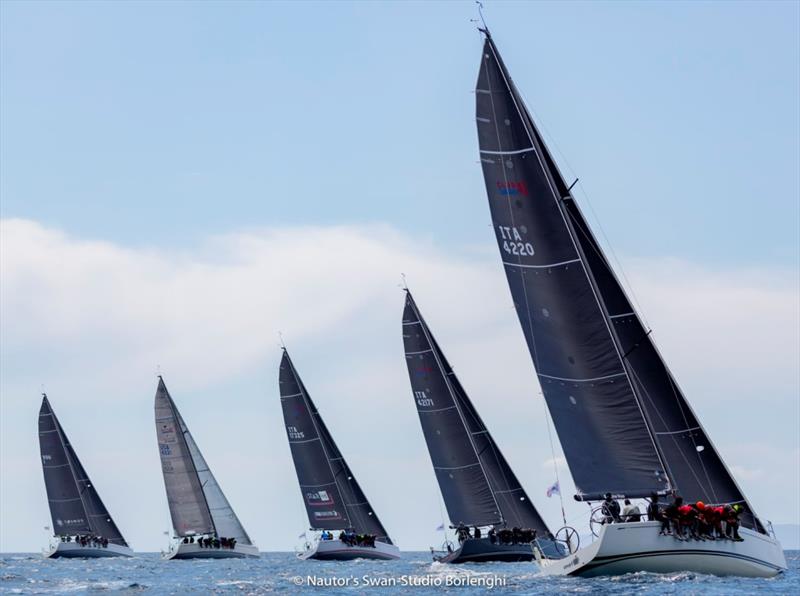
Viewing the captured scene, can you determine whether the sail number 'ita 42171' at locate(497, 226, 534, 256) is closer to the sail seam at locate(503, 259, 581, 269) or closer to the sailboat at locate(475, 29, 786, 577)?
the sailboat at locate(475, 29, 786, 577)

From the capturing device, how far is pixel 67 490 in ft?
273

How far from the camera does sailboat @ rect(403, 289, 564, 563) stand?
52094 mm

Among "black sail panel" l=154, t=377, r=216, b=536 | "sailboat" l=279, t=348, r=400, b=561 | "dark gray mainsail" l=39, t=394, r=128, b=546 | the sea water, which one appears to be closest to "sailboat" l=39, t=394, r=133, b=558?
"dark gray mainsail" l=39, t=394, r=128, b=546

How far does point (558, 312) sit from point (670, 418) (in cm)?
404

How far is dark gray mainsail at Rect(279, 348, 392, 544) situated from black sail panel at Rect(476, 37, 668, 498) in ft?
132

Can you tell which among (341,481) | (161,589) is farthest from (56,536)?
(161,589)

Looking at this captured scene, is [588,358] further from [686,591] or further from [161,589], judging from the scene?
[161,589]

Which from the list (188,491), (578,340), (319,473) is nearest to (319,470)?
(319,473)

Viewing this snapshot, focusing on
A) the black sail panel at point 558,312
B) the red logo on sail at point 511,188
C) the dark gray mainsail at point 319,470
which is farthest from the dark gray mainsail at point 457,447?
the red logo on sail at point 511,188

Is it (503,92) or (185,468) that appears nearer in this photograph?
(503,92)

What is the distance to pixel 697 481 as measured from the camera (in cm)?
3053

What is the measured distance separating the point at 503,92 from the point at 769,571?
13.1 m

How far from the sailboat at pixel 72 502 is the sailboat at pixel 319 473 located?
1870 centimetres

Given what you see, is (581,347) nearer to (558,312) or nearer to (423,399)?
(558,312)
